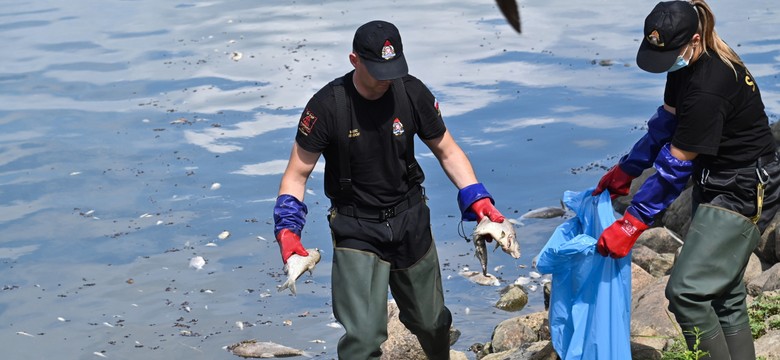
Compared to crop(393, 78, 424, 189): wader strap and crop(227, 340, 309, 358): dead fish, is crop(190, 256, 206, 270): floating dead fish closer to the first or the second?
crop(227, 340, 309, 358): dead fish

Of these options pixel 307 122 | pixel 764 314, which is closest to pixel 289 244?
pixel 307 122

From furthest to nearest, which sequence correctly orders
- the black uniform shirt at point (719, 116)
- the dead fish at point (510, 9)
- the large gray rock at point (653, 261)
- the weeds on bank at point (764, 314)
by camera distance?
1. the large gray rock at point (653, 261)
2. the weeds on bank at point (764, 314)
3. the black uniform shirt at point (719, 116)
4. the dead fish at point (510, 9)

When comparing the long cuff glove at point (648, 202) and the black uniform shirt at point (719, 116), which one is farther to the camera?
the long cuff glove at point (648, 202)

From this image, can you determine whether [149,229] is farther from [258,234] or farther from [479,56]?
[479,56]

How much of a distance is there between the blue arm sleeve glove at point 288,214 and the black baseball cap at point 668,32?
1.68 metres

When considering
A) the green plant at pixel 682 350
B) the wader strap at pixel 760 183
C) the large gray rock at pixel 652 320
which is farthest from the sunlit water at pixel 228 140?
the wader strap at pixel 760 183

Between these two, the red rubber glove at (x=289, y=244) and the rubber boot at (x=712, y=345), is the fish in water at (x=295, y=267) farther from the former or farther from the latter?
the rubber boot at (x=712, y=345)

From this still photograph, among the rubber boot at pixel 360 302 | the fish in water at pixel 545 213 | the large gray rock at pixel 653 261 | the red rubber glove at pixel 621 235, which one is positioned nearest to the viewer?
the red rubber glove at pixel 621 235

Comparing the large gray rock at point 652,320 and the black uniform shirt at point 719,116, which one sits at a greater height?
the black uniform shirt at point 719,116

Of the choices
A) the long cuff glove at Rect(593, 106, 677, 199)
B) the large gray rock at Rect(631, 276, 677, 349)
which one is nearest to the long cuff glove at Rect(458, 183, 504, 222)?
the long cuff glove at Rect(593, 106, 677, 199)

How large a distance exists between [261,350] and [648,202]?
3.97 m

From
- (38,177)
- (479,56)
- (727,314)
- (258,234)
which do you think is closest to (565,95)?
(479,56)

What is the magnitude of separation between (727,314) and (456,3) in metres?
14.8

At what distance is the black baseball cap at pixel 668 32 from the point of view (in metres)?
4.93
